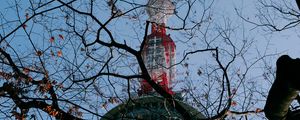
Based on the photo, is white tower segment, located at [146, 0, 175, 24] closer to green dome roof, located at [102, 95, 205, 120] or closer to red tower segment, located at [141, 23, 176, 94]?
red tower segment, located at [141, 23, 176, 94]

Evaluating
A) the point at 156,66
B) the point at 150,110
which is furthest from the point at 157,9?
the point at 156,66

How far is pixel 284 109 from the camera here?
2.99 meters

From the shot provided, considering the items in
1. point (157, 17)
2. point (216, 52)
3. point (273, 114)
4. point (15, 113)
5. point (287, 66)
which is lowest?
point (273, 114)

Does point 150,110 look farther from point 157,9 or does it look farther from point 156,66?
point 156,66

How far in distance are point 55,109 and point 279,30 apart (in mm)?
4167

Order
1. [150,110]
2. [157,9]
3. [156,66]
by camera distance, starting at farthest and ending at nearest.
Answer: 1. [156,66]
2. [150,110]
3. [157,9]

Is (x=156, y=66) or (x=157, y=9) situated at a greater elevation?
(x=156, y=66)

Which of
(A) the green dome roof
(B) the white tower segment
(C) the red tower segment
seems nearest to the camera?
(A) the green dome roof

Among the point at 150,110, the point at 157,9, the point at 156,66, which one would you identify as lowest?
the point at 150,110

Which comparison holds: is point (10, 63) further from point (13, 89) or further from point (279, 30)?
point (279, 30)

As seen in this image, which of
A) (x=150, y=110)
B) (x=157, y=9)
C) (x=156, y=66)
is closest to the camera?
(x=157, y=9)

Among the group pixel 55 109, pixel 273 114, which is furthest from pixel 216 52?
pixel 273 114

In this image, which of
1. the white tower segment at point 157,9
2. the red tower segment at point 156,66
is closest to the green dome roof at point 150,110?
the red tower segment at point 156,66

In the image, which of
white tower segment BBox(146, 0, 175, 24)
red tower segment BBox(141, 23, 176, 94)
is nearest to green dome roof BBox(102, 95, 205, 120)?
red tower segment BBox(141, 23, 176, 94)
